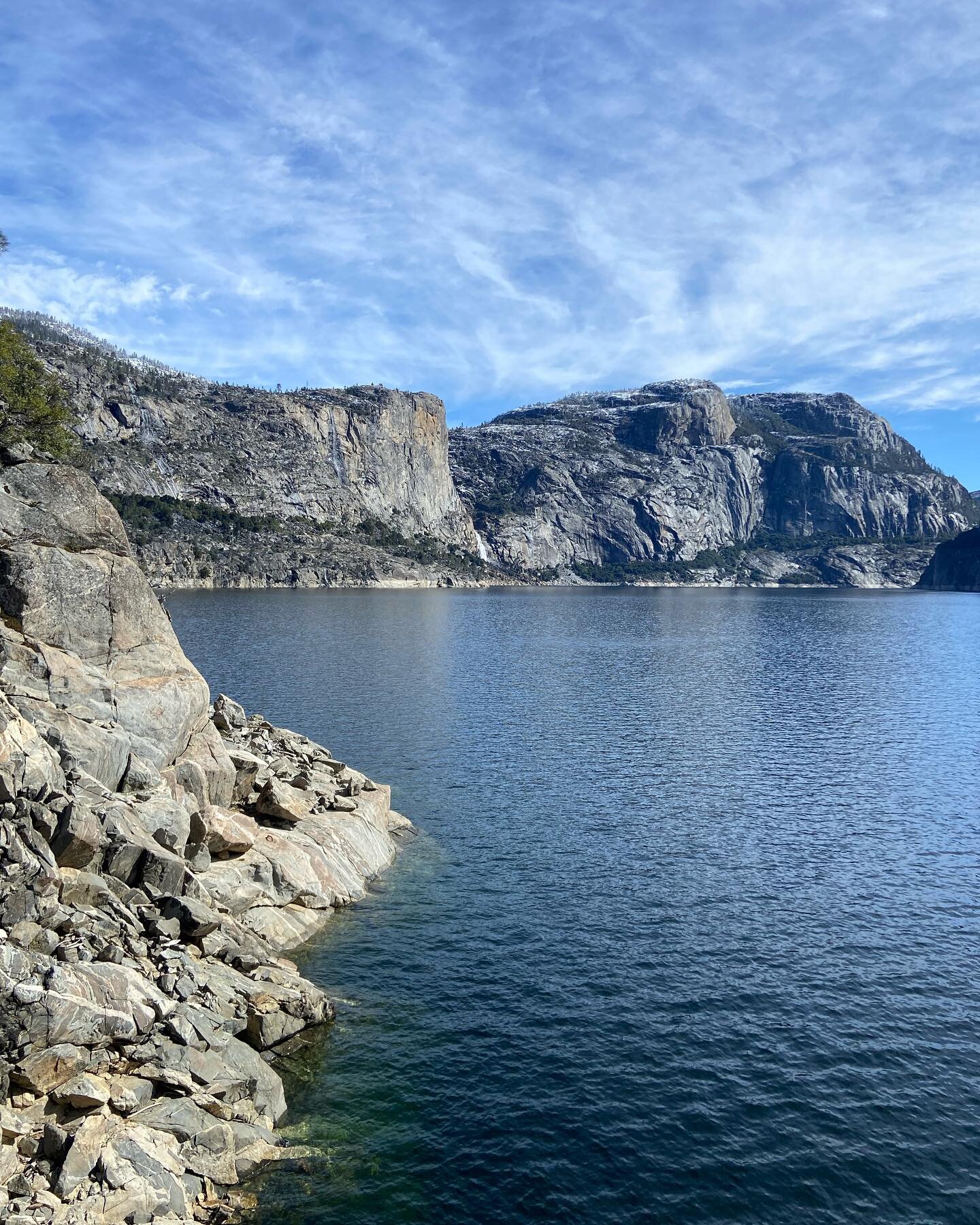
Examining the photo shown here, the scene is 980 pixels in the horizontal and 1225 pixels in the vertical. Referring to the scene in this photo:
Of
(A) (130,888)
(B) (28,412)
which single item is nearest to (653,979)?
(A) (130,888)

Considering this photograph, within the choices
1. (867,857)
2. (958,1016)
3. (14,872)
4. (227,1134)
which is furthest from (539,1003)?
(867,857)

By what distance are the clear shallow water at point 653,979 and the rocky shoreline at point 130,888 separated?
2.01 metres

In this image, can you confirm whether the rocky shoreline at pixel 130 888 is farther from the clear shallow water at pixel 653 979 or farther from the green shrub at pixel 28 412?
the green shrub at pixel 28 412

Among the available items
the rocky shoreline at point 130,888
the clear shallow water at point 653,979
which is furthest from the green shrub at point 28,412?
the clear shallow water at point 653,979

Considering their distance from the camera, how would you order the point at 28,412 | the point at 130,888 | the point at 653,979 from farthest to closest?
1. the point at 28,412
2. the point at 653,979
3. the point at 130,888

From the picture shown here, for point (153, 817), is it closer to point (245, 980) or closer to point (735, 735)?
point (245, 980)

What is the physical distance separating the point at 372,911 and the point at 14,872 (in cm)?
1661

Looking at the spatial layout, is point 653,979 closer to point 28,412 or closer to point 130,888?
point 130,888

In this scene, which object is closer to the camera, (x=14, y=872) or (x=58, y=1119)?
(x=58, y=1119)

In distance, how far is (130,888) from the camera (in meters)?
26.0

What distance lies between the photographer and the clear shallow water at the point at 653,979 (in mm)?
20609

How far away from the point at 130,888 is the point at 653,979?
17218 millimetres

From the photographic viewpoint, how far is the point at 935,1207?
19.6m

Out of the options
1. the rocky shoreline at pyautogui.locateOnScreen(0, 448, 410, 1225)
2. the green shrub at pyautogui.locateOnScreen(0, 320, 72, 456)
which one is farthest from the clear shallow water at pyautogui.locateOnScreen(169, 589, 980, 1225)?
the green shrub at pyautogui.locateOnScreen(0, 320, 72, 456)
